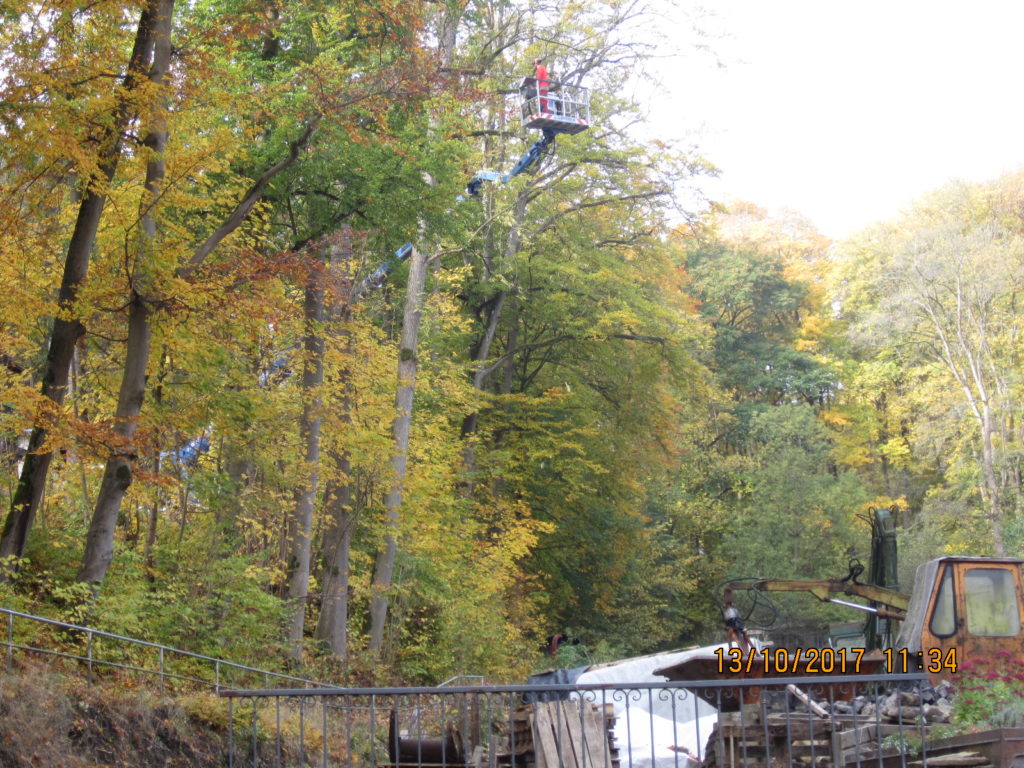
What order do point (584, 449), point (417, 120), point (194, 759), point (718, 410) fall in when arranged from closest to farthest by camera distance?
point (194, 759)
point (417, 120)
point (584, 449)
point (718, 410)

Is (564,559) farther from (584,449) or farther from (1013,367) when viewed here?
(1013,367)

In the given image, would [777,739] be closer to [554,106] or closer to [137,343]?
[137,343]

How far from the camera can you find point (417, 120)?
50.4 feet

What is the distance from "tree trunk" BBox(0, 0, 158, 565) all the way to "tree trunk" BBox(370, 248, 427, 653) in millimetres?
8535

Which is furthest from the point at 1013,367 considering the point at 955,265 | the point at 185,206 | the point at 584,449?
the point at 185,206

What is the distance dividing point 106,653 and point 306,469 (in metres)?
5.34

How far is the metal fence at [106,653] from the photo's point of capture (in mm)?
10396

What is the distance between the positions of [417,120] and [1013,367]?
27.6 meters

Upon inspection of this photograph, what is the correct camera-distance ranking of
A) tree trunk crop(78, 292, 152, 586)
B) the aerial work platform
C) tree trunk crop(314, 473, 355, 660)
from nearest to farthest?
tree trunk crop(78, 292, 152, 586) < tree trunk crop(314, 473, 355, 660) < the aerial work platform

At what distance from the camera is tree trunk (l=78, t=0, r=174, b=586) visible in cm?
1198

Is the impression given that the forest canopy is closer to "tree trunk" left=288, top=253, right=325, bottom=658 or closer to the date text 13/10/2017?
"tree trunk" left=288, top=253, right=325, bottom=658

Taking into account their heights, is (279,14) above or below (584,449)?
above

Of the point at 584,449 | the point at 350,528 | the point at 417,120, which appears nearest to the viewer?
the point at 417,120

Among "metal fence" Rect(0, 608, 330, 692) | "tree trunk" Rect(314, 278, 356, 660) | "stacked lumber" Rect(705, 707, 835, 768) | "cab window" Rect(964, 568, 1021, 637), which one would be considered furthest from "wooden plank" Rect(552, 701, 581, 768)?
"tree trunk" Rect(314, 278, 356, 660)
